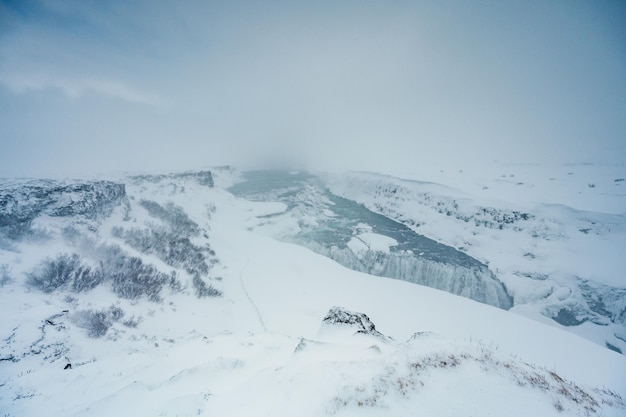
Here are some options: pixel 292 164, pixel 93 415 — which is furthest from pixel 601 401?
pixel 292 164

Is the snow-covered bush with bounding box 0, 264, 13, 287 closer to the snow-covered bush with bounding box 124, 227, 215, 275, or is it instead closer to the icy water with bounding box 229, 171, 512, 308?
the snow-covered bush with bounding box 124, 227, 215, 275

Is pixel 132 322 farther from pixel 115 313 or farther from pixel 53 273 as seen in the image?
pixel 53 273

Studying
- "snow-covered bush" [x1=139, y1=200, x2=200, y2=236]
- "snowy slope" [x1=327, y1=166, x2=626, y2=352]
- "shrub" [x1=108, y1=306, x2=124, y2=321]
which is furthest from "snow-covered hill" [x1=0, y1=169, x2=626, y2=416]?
"snowy slope" [x1=327, y1=166, x2=626, y2=352]

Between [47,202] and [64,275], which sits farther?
[47,202]

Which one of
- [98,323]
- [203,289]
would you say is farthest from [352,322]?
[203,289]

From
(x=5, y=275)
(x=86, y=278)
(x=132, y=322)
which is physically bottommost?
(x=132, y=322)

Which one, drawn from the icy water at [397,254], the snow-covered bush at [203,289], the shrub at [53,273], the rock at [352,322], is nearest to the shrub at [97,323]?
the shrub at [53,273]

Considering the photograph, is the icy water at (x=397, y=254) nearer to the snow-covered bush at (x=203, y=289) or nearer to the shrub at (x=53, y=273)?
the snow-covered bush at (x=203, y=289)
